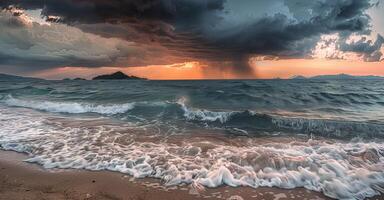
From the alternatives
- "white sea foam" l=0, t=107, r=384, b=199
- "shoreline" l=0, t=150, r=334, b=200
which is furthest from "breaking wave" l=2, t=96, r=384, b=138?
"shoreline" l=0, t=150, r=334, b=200

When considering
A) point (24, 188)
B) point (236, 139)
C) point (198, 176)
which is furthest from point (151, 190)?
point (236, 139)

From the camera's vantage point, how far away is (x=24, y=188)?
5562 mm

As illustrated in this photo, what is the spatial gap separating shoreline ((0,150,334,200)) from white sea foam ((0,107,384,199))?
0.88 ft

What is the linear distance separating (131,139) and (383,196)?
725 cm

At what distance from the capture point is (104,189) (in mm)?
5598

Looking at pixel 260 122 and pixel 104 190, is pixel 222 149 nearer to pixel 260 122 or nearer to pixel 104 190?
pixel 104 190

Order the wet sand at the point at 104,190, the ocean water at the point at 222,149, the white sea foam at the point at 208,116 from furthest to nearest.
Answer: the white sea foam at the point at 208,116 → the ocean water at the point at 222,149 → the wet sand at the point at 104,190

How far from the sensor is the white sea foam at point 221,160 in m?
6.08

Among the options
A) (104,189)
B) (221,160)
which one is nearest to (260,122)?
(221,160)

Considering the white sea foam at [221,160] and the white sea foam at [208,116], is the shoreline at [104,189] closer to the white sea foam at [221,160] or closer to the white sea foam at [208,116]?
the white sea foam at [221,160]

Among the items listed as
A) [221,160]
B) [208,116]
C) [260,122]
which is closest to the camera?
[221,160]

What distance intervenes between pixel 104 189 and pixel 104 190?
5 cm

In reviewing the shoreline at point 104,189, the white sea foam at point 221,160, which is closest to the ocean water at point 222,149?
the white sea foam at point 221,160

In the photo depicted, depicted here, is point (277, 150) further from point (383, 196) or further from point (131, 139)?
point (131, 139)
